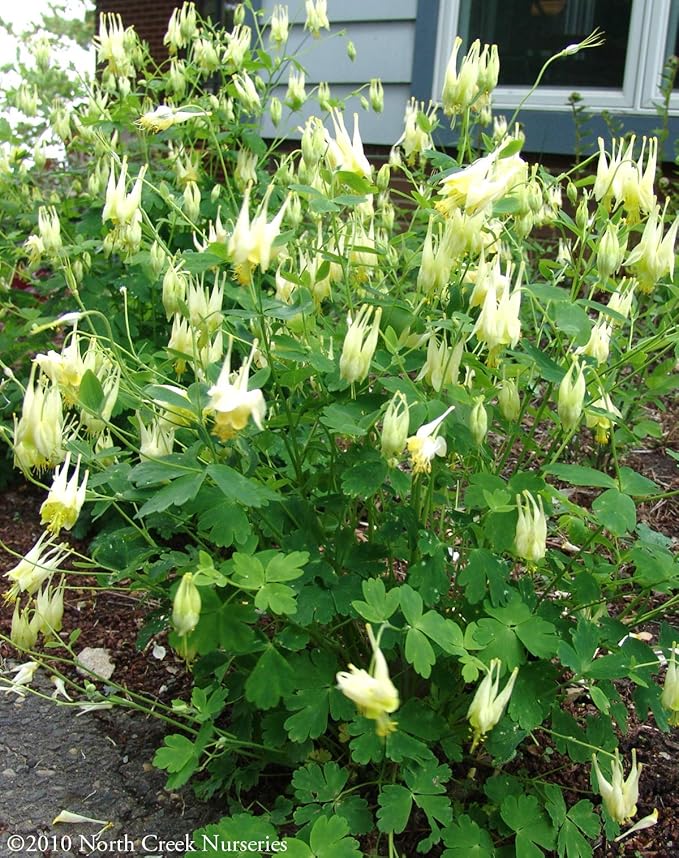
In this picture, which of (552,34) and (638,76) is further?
(552,34)

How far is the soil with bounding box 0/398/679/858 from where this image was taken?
1.97 meters

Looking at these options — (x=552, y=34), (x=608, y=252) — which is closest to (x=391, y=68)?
(x=552, y=34)

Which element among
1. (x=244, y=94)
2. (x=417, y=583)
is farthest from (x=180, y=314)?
(x=244, y=94)

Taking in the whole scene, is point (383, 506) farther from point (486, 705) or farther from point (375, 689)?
point (375, 689)

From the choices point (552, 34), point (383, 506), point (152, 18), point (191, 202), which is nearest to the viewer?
point (383, 506)

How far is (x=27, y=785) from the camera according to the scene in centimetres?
208

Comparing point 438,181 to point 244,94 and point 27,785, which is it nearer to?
point 244,94

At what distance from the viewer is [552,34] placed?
5.66 m

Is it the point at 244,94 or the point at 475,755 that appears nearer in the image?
the point at 475,755

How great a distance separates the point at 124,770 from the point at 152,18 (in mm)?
7316

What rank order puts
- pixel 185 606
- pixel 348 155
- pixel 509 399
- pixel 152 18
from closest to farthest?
pixel 185 606 < pixel 509 399 < pixel 348 155 < pixel 152 18

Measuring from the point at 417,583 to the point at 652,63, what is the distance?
4.57 meters

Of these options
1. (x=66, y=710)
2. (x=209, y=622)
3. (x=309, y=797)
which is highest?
(x=209, y=622)

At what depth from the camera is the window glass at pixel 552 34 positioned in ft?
17.7
